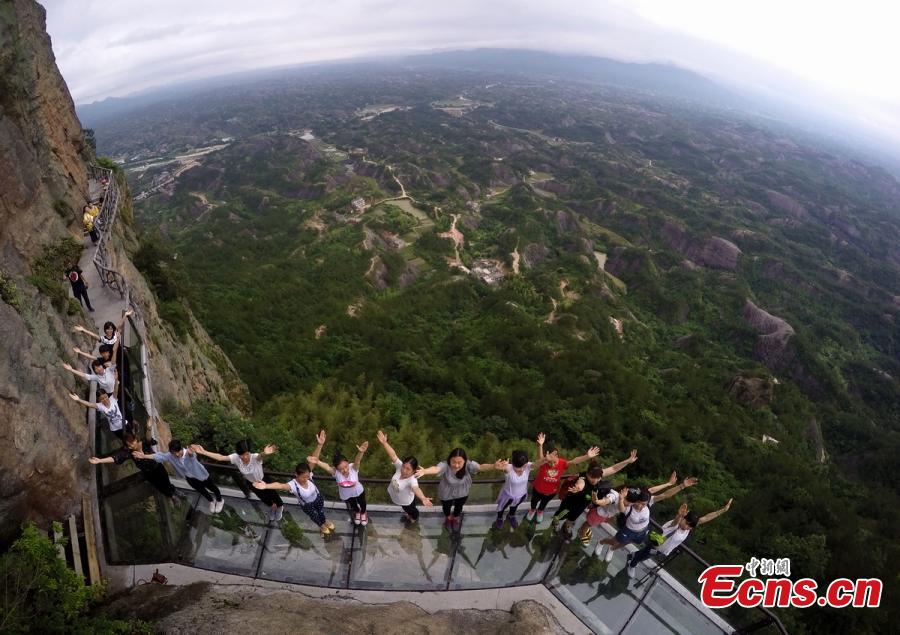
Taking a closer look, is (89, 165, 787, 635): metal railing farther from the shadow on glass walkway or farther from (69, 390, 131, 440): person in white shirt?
(69, 390, 131, 440): person in white shirt

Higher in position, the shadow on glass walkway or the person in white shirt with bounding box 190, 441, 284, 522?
the person in white shirt with bounding box 190, 441, 284, 522

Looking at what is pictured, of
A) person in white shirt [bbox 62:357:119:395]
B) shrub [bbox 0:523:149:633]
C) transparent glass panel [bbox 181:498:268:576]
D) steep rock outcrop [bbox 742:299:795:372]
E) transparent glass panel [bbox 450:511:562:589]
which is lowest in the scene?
steep rock outcrop [bbox 742:299:795:372]

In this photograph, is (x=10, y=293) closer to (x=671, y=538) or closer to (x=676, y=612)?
(x=671, y=538)

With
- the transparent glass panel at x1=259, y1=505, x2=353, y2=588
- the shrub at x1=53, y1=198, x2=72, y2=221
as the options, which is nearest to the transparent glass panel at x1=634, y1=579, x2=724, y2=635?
the transparent glass panel at x1=259, y1=505, x2=353, y2=588

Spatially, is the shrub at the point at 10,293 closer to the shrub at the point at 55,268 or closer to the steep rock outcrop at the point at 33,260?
the steep rock outcrop at the point at 33,260

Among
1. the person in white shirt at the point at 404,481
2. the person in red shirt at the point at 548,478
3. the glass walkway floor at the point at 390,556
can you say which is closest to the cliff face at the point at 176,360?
the glass walkway floor at the point at 390,556

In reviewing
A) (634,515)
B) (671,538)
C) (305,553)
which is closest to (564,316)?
(671,538)
